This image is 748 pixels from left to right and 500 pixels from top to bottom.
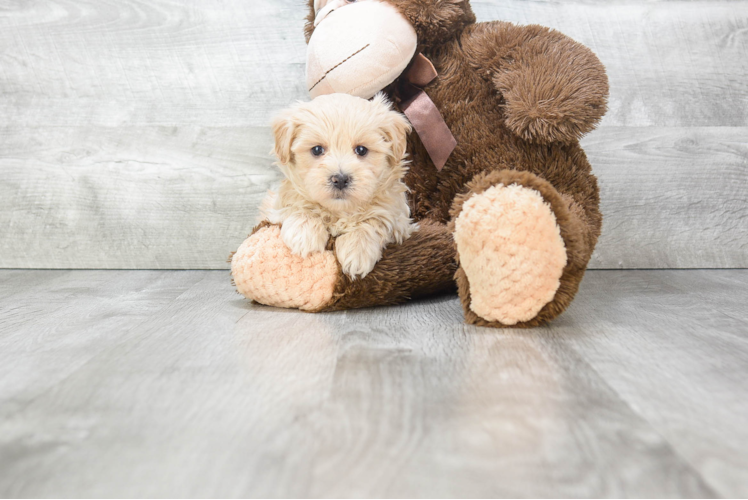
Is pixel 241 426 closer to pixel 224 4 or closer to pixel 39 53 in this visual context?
pixel 224 4

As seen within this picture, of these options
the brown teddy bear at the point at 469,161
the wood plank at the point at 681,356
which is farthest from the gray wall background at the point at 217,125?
the brown teddy bear at the point at 469,161

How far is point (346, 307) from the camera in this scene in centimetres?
103

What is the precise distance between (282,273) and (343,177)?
21cm

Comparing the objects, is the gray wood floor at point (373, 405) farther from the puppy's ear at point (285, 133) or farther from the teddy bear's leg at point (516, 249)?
the puppy's ear at point (285, 133)

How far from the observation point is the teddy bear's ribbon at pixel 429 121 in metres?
1.11

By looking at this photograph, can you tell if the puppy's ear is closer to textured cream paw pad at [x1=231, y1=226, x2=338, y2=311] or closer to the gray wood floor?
textured cream paw pad at [x1=231, y1=226, x2=338, y2=311]

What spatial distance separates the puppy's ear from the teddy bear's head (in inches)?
4.8

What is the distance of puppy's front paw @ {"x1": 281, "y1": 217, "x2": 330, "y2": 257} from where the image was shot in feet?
3.24

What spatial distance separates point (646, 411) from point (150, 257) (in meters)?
1.30

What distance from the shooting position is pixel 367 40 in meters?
1.02

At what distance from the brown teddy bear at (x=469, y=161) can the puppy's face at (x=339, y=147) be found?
100 mm

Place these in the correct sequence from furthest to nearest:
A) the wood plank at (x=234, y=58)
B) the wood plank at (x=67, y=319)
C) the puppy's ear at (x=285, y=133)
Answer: the wood plank at (x=234, y=58), the puppy's ear at (x=285, y=133), the wood plank at (x=67, y=319)

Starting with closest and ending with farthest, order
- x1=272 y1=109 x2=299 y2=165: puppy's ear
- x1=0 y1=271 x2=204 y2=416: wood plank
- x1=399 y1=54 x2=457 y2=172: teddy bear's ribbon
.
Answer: x1=0 y1=271 x2=204 y2=416: wood plank → x1=272 y1=109 x2=299 y2=165: puppy's ear → x1=399 y1=54 x2=457 y2=172: teddy bear's ribbon

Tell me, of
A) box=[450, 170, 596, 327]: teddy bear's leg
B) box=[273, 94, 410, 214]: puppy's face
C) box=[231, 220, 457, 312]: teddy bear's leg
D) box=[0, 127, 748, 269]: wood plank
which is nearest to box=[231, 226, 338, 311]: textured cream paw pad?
box=[231, 220, 457, 312]: teddy bear's leg
